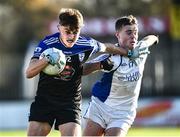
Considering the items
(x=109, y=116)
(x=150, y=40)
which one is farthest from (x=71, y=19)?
(x=150, y=40)

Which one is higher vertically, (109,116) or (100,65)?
(100,65)

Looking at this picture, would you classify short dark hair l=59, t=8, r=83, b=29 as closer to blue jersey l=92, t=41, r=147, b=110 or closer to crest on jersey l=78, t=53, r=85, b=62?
crest on jersey l=78, t=53, r=85, b=62

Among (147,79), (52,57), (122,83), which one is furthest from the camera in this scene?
(147,79)

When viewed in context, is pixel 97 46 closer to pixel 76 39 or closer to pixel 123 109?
pixel 76 39

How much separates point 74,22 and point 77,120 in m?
1.25

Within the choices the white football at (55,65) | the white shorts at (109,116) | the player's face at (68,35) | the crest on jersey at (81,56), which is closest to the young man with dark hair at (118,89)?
the white shorts at (109,116)

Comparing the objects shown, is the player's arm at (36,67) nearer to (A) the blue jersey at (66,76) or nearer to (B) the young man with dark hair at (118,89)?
(A) the blue jersey at (66,76)

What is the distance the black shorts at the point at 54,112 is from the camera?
1042 cm

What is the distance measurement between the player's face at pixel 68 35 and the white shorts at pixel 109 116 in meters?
1.56

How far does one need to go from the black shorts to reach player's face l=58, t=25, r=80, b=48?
0.73 meters

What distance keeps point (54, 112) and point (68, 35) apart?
1.00 metres

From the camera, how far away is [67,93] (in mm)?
10445

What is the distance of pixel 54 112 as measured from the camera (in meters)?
10.5

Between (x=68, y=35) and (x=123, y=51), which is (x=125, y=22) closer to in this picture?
(x=123, y=51)
